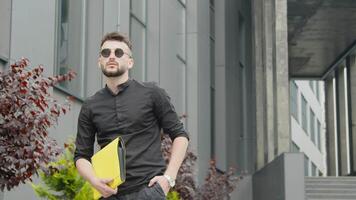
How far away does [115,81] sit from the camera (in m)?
4.20

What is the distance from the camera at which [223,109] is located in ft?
101

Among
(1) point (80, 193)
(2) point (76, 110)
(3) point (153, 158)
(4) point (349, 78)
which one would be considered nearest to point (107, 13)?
(2) point (76, 110)

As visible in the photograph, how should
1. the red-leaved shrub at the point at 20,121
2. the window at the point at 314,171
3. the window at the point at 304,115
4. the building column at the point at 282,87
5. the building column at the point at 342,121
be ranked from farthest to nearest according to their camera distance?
the window at the point at 314,171 → the window at the point at 304,115 → the building column at the point at 342,121 → the building column at the point at 282,87 → the red-leaved shrub at the point at 20,121

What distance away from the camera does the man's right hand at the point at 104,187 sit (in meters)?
3.99

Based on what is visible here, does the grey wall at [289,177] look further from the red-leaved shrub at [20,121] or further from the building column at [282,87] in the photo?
the red-leaved shrub at [20,121]

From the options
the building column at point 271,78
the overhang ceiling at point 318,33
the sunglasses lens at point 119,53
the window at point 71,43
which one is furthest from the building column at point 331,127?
the sunglasses lens at point 119,53

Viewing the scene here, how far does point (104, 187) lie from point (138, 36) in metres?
16.6

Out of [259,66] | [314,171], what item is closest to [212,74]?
[259,66]

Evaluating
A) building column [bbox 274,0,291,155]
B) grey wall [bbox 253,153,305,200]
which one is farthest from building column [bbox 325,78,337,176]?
grey wall [bbox 253,153,305,200]

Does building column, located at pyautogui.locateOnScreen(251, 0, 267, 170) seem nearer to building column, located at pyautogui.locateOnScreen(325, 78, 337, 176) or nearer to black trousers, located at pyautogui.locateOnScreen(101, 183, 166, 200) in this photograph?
building column, located at pyautogui.locateOnScreen(325, 78, 337, 176)

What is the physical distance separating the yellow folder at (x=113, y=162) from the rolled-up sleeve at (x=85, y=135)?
192 mm

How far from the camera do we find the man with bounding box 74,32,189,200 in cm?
410

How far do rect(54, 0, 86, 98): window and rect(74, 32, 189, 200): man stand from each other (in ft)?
31.4

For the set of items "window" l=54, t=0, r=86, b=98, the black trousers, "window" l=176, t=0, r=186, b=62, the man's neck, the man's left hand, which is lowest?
the black trousers
